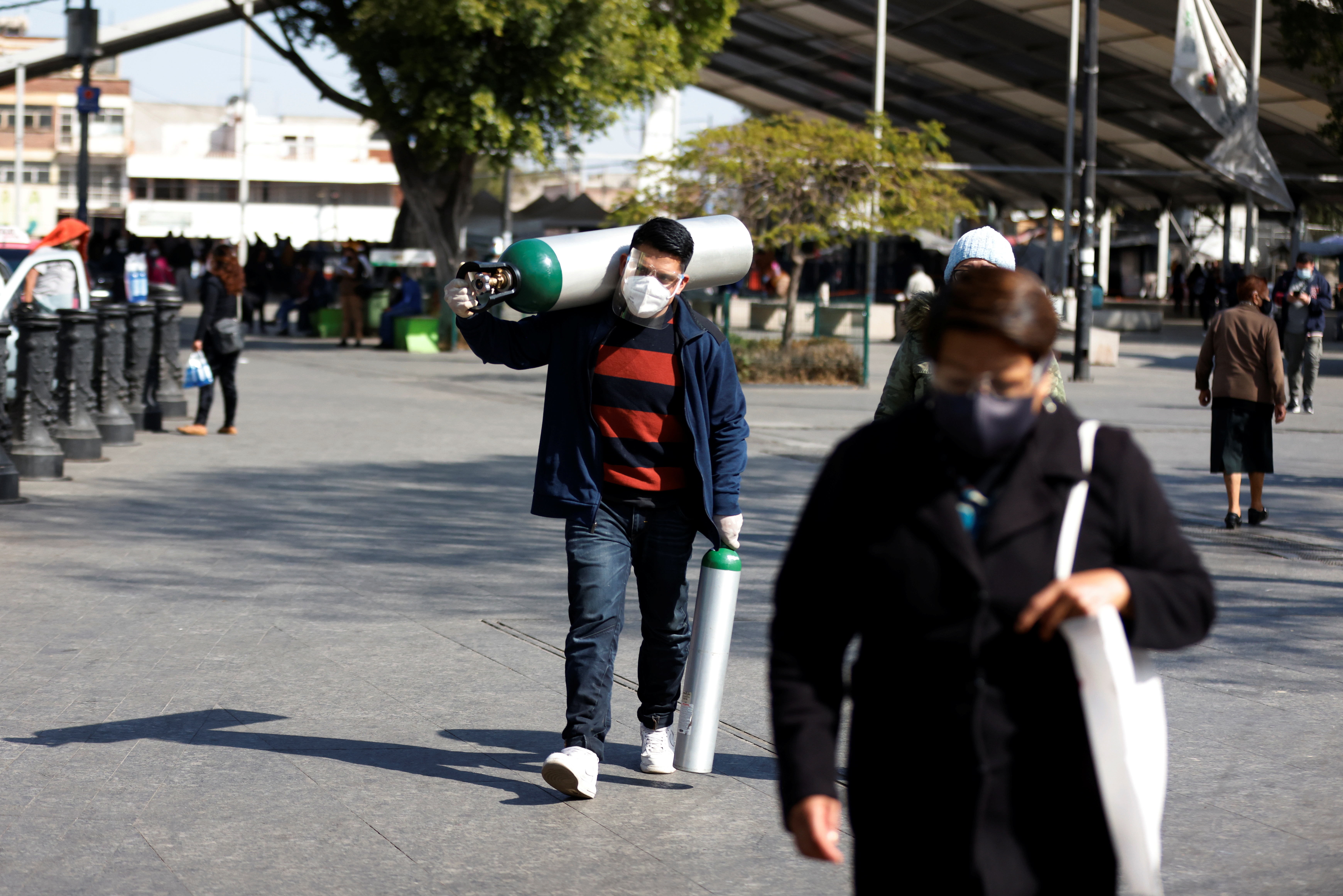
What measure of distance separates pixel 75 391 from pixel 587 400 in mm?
8702

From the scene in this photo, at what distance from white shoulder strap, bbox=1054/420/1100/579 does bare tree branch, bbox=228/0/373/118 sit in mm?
26392

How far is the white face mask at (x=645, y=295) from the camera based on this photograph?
4496 millimetres

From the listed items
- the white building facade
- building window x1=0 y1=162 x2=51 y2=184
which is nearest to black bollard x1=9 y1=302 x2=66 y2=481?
the white building facade

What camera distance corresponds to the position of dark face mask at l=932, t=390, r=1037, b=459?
7.11 ft

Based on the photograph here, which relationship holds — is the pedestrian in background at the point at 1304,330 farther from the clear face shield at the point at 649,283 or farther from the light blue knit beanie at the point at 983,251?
the clear face shield at the point at 649,283

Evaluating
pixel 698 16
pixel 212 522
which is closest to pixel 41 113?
pixel 698 16

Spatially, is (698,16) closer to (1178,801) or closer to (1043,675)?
(1178,801)

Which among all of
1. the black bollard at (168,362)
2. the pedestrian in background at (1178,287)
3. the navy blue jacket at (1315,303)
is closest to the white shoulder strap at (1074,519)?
the black bollard at (168,362)

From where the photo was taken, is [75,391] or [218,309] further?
[218,309]

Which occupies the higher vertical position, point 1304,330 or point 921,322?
point 1304,330

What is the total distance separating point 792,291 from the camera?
22.2m

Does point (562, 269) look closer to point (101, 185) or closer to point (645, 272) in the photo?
point (645, 272)

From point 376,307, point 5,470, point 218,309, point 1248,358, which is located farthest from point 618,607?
point 376,307

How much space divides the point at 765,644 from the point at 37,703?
2.89 m
